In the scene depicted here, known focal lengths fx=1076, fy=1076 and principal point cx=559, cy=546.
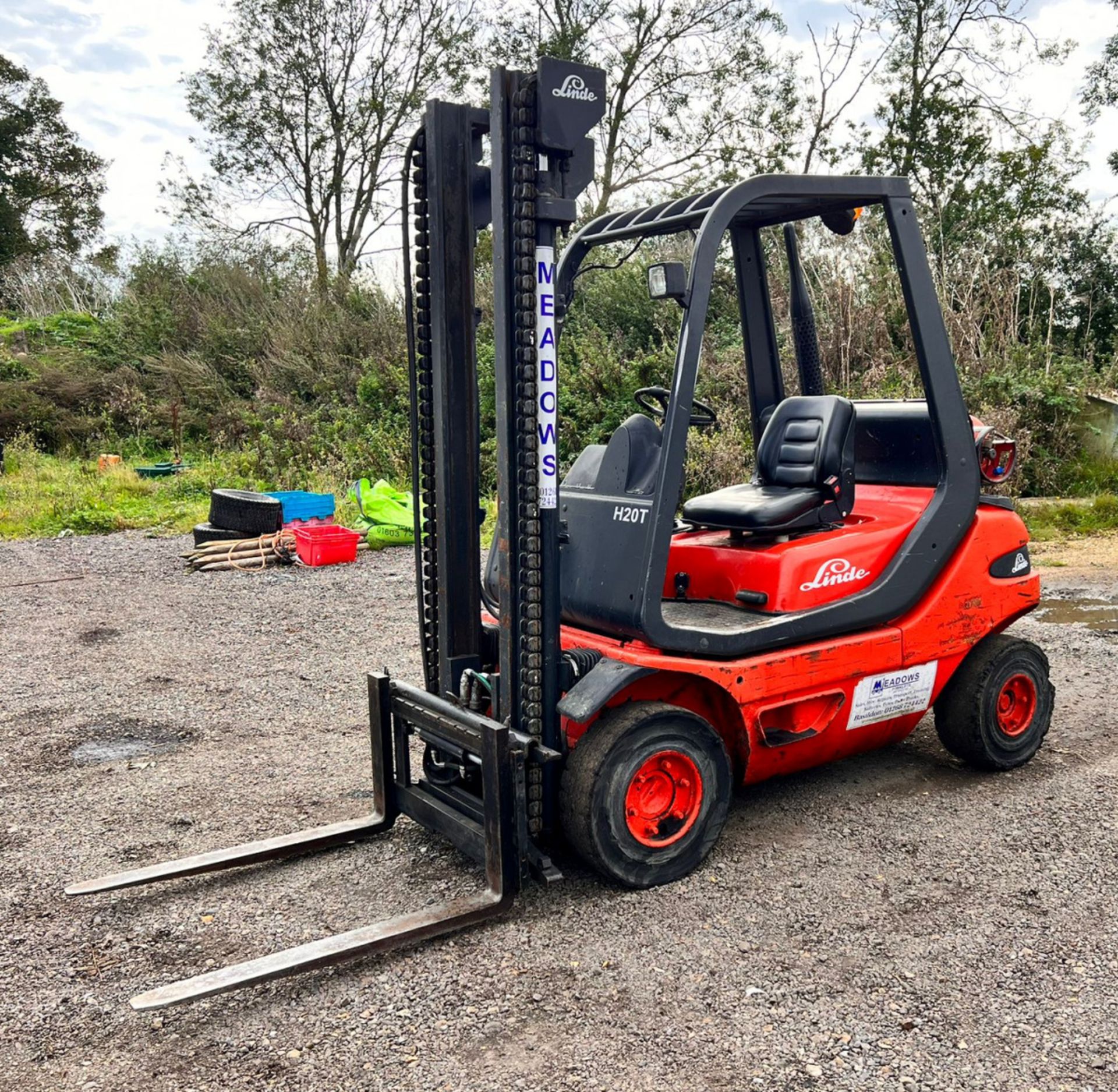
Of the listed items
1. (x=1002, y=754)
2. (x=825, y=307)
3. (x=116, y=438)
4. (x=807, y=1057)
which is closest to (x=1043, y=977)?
(x=807, y=1057)

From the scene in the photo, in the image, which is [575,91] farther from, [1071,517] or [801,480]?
[1071,517]

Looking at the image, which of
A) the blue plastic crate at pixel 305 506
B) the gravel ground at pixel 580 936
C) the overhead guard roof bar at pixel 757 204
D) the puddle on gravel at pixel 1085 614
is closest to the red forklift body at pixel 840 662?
the gravel ground at pixel 580 936

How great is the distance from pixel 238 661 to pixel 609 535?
4.03 metres

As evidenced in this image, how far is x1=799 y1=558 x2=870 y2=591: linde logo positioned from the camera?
4102mm

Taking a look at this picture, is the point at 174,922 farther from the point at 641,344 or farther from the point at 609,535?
the point at 641,344

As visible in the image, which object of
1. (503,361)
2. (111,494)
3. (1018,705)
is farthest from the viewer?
(111,494)

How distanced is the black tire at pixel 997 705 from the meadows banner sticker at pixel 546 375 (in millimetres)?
2222

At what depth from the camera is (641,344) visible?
16188mm

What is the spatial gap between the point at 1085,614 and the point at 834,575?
4.53m

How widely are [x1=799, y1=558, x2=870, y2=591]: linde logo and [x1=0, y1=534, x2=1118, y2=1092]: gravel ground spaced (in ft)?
3.18

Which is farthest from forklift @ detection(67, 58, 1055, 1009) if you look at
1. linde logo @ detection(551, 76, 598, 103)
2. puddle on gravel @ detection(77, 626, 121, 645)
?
puddle on gravel @ detection(77, 626, 121, 645)

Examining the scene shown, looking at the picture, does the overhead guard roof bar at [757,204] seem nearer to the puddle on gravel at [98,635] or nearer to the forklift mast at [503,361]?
the forklift mast at [503,361]

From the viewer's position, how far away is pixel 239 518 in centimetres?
1102

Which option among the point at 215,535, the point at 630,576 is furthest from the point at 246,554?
the point at 630,576
